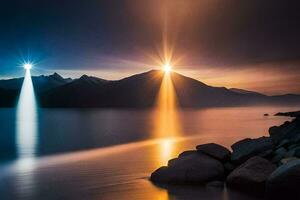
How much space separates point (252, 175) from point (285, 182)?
210 centimetres

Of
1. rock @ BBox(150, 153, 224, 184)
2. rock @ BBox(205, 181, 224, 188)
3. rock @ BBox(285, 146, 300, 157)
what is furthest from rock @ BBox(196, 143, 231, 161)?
rock @ BBox(285, 146, 300, 157)

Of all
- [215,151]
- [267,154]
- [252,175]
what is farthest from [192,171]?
[267,154]

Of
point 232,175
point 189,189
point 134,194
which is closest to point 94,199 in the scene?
point 134,194

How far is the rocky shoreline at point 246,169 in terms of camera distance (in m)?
12.7

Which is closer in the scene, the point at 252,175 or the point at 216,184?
the point at 252,175

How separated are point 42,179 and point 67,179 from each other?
5.40ft

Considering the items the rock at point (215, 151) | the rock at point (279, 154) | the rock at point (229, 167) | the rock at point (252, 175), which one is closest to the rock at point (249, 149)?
the rock at point (229, 167)

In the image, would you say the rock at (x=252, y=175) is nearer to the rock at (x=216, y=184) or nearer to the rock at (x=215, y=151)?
the rock at (x=216, y=184)

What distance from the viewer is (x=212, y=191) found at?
14797mm

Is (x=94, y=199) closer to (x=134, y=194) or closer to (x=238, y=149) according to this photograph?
(x=134, y=194)

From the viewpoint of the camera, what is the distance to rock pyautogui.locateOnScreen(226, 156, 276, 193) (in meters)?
14.2

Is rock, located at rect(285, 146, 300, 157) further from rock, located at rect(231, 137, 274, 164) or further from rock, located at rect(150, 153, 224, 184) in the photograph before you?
rock, located at rect(150, 153, 224, 184)

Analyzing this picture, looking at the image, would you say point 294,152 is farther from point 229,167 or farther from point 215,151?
point 215,151

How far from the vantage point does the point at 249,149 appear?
17.9 metres
